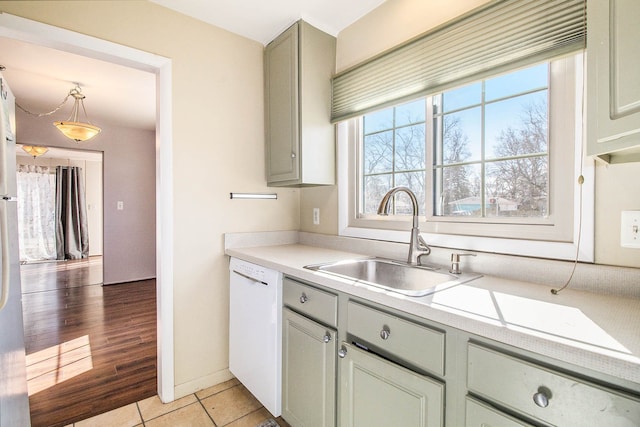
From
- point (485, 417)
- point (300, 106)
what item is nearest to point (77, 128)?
point (300, 106)

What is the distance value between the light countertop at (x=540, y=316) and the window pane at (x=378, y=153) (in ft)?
3.16

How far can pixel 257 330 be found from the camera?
163 cm

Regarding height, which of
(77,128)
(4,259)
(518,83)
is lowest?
(4,259)

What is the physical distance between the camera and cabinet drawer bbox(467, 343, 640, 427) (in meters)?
0.60

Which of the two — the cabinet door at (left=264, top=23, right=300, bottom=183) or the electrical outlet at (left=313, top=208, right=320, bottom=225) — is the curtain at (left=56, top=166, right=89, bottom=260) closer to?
the cabinet door at (left=264, top=23, right=300, bottom=183)

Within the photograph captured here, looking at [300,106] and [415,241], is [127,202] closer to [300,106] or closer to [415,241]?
[300,106]

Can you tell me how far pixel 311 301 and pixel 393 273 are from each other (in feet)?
1.69

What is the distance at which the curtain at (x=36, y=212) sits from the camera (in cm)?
596

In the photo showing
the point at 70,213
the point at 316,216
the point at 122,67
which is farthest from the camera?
the point at 70,213

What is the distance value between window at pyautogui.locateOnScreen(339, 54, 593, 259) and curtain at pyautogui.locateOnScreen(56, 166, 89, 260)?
278 inches

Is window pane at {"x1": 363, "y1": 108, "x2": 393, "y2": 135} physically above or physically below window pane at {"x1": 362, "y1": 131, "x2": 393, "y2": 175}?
above

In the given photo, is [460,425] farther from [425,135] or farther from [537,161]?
[425,135]

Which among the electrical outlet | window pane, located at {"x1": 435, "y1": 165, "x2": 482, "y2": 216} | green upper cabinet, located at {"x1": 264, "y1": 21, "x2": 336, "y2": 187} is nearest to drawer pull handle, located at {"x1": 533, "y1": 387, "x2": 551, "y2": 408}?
window pane, located at {"x1": 435, "y1": 165, "x2": 482, "y2": 216}

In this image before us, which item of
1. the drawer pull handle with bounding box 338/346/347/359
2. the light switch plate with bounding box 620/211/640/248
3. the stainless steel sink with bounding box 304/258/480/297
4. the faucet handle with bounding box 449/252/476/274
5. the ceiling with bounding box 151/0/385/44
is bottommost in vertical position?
the drawer pull handle with bounding box 338/346/347/359
